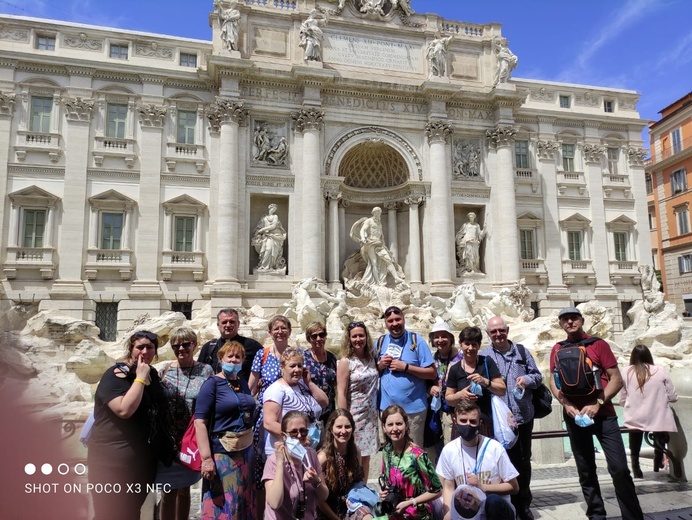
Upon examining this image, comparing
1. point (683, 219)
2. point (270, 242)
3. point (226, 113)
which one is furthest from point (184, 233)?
point (683, 219)

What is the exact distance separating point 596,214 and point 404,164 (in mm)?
10197

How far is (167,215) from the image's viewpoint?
18625 mm

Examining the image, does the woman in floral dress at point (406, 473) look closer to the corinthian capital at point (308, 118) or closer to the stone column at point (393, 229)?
the corinthian capital at point (308, 118)

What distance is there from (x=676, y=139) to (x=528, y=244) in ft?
47.5

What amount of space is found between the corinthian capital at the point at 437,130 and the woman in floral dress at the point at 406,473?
59.5 ft

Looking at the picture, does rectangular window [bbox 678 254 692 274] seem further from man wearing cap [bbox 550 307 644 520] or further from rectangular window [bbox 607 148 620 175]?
man wearing cap [bbox 550 307 644 520]

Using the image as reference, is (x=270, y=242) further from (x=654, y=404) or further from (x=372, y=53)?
(x=654, y=404)

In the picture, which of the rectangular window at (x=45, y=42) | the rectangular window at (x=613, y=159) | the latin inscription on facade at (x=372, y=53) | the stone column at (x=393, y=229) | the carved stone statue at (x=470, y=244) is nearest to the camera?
the rectangular window at (x=45, y=42)

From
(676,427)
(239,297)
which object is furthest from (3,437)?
(239,297)

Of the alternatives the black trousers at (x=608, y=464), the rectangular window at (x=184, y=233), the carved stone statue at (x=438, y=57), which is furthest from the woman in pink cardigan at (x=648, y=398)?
the carved stone statue at (x=438, y=57)

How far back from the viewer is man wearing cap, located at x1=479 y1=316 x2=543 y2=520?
15.1 ft

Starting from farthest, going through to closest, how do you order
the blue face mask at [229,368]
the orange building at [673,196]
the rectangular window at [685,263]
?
the rectangular window at [685,263]
the orange building at [673,196]
the blue face mask at [229,368]

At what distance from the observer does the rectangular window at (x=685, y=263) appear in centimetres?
2814

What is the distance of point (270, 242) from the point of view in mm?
18531
